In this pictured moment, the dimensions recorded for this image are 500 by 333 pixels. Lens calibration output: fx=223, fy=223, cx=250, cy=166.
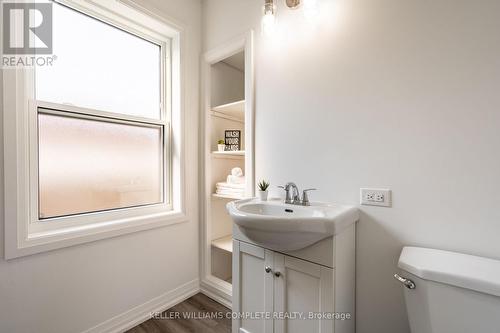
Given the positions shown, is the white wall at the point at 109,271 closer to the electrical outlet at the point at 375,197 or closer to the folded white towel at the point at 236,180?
the folded white towel at the point at 236,180

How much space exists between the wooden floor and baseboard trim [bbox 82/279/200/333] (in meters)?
0.04

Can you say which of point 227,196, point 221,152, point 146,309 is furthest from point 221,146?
point 146,309

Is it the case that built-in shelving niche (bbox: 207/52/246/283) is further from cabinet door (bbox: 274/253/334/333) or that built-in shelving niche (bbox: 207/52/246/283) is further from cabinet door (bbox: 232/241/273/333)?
cabinet door (bbox: 274/253/334/333)

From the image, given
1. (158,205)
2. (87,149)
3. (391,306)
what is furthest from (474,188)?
(87,149)

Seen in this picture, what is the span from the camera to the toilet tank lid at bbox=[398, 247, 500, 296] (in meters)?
0.77

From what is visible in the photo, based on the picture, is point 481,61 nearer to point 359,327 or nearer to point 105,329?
point 359,327

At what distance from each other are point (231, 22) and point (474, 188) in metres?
1.89

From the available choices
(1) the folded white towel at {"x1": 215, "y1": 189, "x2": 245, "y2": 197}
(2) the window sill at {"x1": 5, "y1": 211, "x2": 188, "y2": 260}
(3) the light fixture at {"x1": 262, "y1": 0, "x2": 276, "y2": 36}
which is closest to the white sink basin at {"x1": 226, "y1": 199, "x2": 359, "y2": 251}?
(1) the folded white towel at {"x1": 215, "y1": 189, "x2": 245, "y2": 197}

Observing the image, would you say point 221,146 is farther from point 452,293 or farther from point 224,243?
point 452,293

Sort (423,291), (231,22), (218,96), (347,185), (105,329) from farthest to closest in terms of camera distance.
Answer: (218,96), (231,22), (105,329), (347,185), (423,291)

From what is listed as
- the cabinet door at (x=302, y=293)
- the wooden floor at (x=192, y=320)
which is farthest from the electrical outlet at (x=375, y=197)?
the wooden floor at (x=192, y=320)

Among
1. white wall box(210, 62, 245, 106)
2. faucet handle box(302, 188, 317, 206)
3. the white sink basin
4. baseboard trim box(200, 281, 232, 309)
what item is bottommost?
baseboard trim box(200, 281, 232, 309)

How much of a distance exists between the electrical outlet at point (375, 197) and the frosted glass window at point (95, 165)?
1569 millimetres

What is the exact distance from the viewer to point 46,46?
4.39ft
